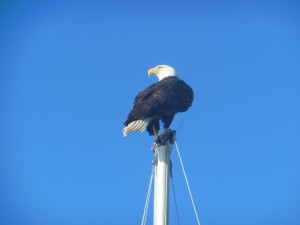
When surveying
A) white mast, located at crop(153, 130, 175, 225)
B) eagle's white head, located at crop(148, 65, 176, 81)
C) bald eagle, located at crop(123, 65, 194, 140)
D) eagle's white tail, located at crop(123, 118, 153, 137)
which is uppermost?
eagle's white head, located at crop(148, 65, 176, 81)

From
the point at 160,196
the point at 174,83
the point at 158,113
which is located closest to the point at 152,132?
the point at 158,113

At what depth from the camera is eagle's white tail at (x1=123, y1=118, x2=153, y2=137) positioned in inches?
404

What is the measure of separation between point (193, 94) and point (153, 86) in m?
1.01

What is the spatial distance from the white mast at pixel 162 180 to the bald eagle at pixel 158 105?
296mm

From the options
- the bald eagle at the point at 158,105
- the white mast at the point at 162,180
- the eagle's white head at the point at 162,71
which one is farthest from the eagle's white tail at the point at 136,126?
the eagle's white head at the point at 162,71

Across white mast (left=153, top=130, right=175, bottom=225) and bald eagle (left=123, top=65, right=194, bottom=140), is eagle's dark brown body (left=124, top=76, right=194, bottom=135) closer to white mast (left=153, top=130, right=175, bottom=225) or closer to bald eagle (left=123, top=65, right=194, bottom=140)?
bald eagle (left=123, top=65, right=194, bottom=140)

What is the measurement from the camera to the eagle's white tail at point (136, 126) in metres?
10.3

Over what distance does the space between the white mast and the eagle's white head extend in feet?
9.28

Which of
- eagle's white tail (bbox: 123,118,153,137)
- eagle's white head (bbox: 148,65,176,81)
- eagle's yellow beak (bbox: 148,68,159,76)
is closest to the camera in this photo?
eagle's white tail (bbox: 123,118,153,137)

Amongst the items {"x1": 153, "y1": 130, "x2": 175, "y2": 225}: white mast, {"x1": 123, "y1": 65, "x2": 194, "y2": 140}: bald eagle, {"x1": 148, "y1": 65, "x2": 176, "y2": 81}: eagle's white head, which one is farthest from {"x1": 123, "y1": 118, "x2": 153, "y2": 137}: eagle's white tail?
{"x1": 148, "y1": 65, "x2": 176, "y2": 81}: eagle's white head

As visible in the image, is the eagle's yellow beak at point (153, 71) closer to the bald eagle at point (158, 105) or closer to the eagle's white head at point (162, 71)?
the eagle's white head at point (162, 71)

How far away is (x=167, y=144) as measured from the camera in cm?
977

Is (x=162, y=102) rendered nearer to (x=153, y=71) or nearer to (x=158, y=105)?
(x=158, y=105)

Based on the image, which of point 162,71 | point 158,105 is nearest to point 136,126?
point 158,105
